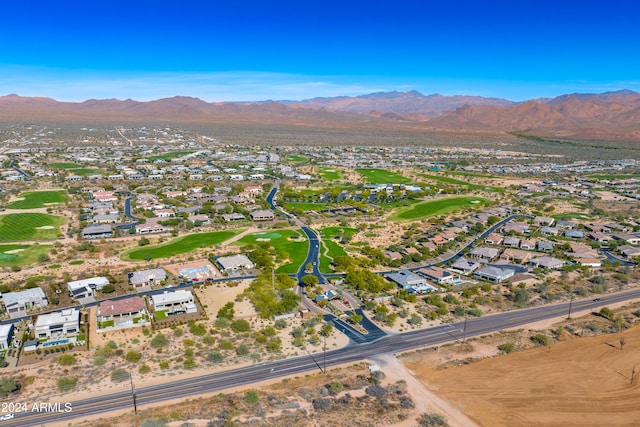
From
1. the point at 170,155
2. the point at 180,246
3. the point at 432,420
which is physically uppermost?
the point at 170,155

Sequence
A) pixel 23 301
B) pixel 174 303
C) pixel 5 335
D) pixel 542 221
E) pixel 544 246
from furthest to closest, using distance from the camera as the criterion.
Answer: pixel 542 221 → pixel 544 246 → pixel 174 303 → pixel 23 301 → pixel 5 335

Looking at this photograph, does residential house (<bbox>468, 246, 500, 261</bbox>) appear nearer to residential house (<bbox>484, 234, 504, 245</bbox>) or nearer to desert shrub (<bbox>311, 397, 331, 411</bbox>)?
residential house (<bbox>484, 234, 504, 245</bbox>)

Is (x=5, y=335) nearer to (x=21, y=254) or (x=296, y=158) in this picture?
(x=21, y=254)

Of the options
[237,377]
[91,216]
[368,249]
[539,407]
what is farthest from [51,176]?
[539,407]

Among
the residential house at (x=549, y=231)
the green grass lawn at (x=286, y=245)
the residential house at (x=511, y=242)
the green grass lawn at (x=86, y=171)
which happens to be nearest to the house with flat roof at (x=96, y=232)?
the green grass lawn at (x=286, y=245)

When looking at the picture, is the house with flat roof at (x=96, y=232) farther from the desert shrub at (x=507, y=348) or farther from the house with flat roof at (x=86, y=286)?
the desert shrub at (x=507, y=348)

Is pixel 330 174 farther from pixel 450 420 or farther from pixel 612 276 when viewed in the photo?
pixel 450 420

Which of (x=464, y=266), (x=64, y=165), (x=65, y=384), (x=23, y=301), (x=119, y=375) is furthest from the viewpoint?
(x=64, y=165)

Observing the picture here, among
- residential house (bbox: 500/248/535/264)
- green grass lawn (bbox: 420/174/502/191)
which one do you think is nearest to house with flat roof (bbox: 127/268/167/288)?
residential house (bbox: 500/248/535/264)

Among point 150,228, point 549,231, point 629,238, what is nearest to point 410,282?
point 549,231
